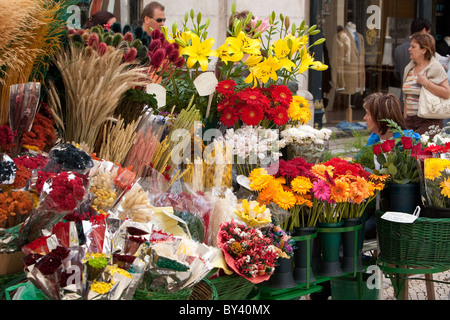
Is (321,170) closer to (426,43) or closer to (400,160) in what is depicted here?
(400,160)

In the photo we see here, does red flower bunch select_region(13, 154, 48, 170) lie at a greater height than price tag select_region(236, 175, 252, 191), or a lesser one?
greater

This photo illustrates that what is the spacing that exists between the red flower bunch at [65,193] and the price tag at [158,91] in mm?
956

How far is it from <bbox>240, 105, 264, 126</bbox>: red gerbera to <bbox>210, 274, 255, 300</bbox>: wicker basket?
0.90 meters

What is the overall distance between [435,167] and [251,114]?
93 cm

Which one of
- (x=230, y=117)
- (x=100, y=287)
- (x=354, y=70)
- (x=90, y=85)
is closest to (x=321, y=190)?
(x=230, y=117)

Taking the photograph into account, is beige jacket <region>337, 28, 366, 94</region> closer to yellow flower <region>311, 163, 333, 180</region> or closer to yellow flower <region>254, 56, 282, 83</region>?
yellow flower <region>254, 56, 282, 83</region>

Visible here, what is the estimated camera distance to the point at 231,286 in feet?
8.24

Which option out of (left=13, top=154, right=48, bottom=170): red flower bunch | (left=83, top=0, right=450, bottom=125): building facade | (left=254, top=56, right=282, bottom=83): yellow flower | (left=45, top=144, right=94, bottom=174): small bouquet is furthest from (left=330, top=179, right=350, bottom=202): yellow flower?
(left=83, top=0, right=450, bottom=125): building facade

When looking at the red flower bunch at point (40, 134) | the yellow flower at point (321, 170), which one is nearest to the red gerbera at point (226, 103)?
the yellow flower at point (321, 170)

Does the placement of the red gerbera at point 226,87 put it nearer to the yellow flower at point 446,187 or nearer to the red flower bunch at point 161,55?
the red flower bunch at point 161,55

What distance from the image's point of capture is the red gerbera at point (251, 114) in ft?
10.4

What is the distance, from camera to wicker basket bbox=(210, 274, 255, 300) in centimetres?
248
